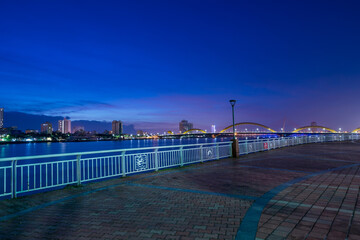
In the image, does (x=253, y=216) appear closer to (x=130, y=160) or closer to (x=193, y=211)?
(x=193, y=211)

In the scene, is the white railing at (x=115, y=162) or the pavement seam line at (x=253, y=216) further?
the white railing at (x=115, y=162)

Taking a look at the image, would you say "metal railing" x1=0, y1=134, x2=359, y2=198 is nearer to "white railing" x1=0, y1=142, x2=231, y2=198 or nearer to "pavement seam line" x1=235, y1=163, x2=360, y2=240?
"white railing" x1=0, y1=142, x2=231, y2=198

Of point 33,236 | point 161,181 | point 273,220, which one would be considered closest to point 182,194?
point 161,181

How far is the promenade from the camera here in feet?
12.9

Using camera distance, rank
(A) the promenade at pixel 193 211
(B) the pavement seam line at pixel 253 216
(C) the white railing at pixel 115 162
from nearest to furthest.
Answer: (B) the pavement seam line at pixel 253 216 → (A) the promenade at pixel 193 211 → (C) the white railing at pixel 115 162

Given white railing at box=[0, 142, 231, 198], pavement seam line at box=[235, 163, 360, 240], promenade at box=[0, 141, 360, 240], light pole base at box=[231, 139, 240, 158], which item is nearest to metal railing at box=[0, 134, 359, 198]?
white railing at box=[0, 142, 231, 198]

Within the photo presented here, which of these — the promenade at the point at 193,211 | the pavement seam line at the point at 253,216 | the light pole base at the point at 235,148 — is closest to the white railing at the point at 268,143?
the light pole base at the point at 235,148

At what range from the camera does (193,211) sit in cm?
496

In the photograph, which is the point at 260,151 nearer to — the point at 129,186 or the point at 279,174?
the point at 279,174

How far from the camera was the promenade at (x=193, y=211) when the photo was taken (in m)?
3.92

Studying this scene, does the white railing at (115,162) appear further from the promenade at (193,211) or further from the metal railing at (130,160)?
the promenade at (193,211)

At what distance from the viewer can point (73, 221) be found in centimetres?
458

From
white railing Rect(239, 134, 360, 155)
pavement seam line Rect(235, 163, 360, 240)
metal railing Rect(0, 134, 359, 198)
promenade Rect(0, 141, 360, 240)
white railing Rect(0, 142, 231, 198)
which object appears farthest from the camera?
white railing Rect(239, 134, 360, 155)

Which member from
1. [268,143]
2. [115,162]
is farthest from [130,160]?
[268,143]
